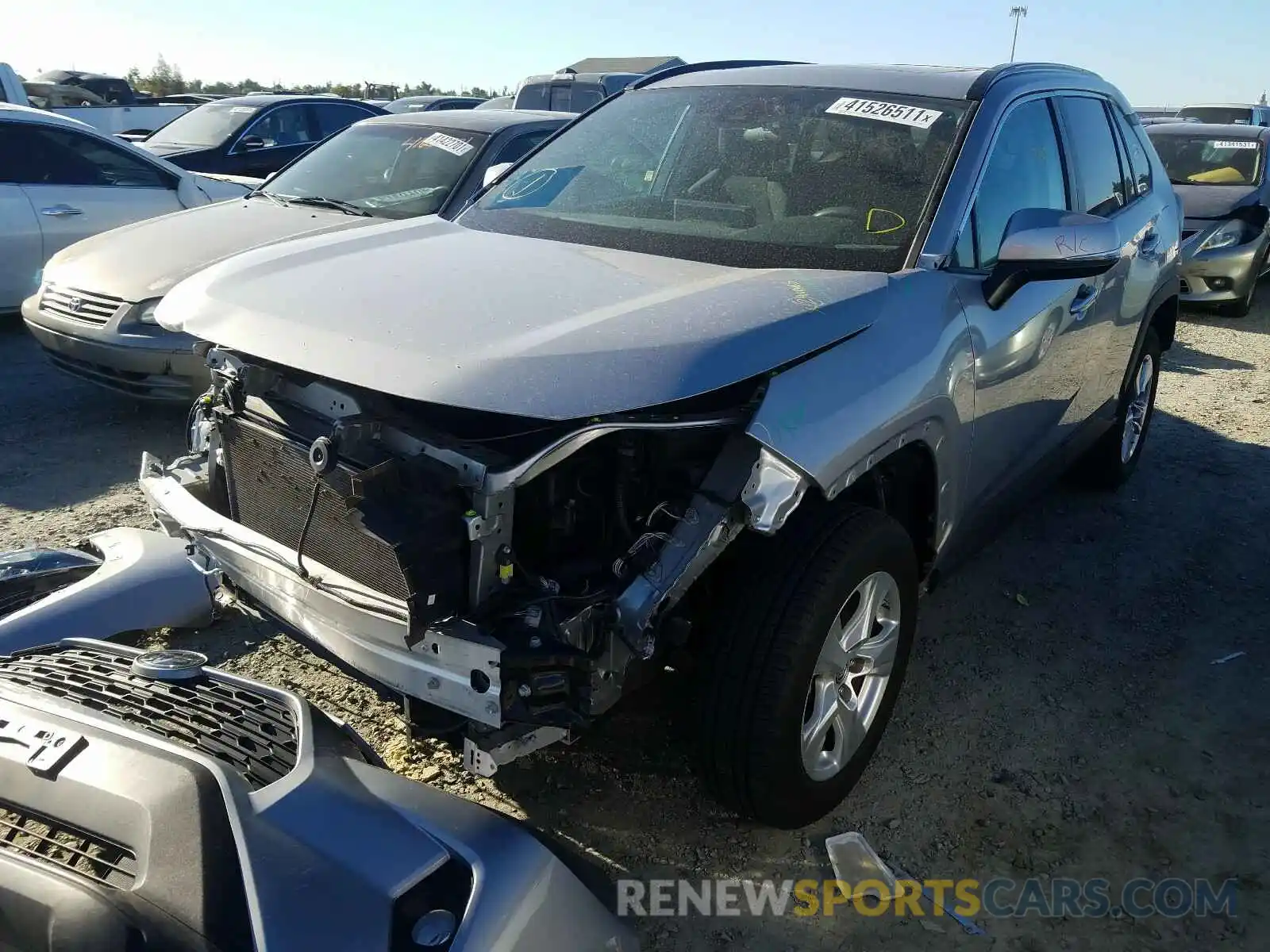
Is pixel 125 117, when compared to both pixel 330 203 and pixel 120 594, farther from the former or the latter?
pixel 120 594

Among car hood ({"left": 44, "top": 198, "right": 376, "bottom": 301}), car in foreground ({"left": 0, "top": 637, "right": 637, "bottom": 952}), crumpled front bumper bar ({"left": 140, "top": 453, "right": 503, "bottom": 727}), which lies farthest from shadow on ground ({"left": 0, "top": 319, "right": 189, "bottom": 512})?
car in foreground ({"left": 0, "top": 637, "right": 637, "bottom": 952})

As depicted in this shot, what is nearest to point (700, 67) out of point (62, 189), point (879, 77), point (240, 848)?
point (879, 77)

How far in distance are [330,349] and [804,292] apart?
115 cm

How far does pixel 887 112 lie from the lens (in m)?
3.22

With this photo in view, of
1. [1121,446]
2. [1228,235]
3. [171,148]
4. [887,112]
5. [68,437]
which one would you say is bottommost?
[68,437]

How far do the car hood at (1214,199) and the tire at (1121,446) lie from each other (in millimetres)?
5544

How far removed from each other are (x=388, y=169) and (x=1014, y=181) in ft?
13.7

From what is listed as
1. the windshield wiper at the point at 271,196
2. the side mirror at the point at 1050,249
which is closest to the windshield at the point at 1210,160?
the windshield wiper at the point at 271,196

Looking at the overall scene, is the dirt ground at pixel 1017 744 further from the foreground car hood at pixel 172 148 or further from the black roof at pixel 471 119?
the foreground car hood at pixel 172 148

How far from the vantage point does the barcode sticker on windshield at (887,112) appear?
3.17 meters

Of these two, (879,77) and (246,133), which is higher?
(879,77)

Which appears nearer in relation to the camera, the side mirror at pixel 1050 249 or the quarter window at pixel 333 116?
the side mirror at pixel 1050 249

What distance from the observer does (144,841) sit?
159 centimetres

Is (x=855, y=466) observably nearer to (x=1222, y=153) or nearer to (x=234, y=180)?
(x=234, y=180)
